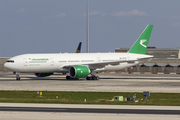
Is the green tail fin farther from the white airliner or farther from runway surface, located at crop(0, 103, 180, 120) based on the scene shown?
runway surface, located at crop(0, 103, 180, 120)

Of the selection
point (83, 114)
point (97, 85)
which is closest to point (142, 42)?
point (97, 85)

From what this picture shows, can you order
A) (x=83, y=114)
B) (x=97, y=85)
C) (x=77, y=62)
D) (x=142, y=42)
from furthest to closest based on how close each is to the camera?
1. (x=142, y=42)
2. (x=77, y=62)
3. (x=97, y=85)
4. (x=83, y=114)

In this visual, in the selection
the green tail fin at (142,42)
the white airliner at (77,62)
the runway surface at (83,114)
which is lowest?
the runway surface at (83,114)

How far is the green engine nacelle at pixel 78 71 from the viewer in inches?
2200

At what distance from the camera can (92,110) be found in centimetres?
2255

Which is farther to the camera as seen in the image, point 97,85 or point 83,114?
point 97,85

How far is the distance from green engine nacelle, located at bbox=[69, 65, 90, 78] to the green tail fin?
40.7 feet

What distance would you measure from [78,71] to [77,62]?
476cm

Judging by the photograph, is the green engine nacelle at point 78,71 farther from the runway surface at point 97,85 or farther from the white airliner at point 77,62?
the runway surface at point 97,85

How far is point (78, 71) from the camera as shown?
55.9 m

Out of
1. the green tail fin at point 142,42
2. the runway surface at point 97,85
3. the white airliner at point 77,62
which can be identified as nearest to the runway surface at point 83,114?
the runway surface at point 97,85

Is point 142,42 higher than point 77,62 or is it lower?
higher

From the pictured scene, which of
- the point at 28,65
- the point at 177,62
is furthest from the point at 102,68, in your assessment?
the point at 177,62

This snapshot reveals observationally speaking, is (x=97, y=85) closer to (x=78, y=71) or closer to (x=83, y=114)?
(x=78, y=71)
